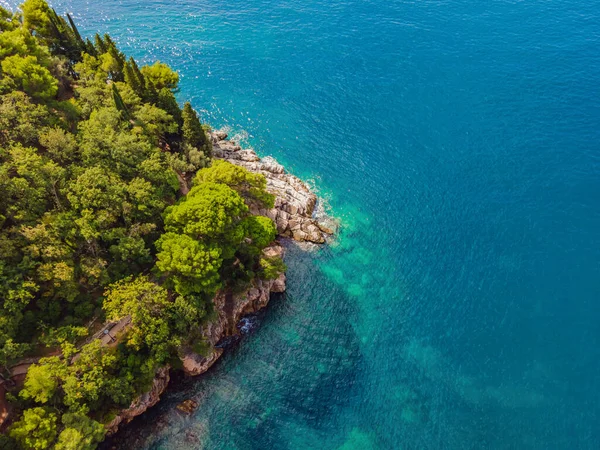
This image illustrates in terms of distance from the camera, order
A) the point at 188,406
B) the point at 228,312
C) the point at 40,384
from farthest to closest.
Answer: the point at 228,312, the point at 188,406, the point at 40,384

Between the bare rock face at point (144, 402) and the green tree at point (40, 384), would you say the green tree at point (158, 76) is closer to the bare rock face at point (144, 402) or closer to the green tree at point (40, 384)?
the bare rock face at point (144, 402)

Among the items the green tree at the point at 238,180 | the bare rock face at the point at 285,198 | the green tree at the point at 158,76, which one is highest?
the green tree at the point at 158,76

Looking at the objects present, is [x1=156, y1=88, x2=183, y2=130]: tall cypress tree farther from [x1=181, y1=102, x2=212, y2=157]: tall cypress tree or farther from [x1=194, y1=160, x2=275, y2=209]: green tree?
[x1=194, y1=160, x2=275, y2=209]: green tree

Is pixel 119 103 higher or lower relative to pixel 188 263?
higher

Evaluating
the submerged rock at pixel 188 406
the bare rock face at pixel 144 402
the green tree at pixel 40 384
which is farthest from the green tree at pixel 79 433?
the submerged rock at pixel 188 406

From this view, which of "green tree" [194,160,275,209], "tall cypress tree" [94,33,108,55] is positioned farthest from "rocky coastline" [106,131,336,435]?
"tall cypress tree" [94,33,108,55]

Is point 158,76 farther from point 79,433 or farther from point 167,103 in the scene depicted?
point 79,433

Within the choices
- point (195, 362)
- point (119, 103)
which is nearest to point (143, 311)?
point (195, 362)
